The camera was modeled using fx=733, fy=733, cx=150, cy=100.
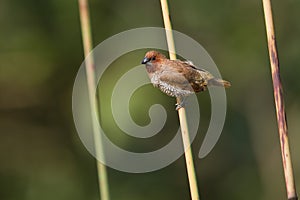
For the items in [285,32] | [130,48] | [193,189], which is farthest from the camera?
[285,32]

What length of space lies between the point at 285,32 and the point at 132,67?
1.77 meters

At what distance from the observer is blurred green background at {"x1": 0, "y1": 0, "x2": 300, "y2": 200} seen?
22.1ft

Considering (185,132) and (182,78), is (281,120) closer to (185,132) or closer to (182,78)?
(185,132)

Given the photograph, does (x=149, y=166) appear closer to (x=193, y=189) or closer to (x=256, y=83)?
(x=256, y=83)

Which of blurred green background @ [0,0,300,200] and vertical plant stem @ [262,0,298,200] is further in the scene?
blurred green background @ [0,0,300,200]

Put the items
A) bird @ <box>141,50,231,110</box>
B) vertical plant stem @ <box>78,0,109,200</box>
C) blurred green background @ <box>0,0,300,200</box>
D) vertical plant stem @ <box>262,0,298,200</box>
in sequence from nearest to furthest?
vertical plant stem @ <box>262,0,298,200</box> → vertical plant stem @ <box>78,0,109,200</box> → bird @ <box>141,50,231,110</box> → blurred green background @ <box>0,0,300,200</box>

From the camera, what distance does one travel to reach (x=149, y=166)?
21.7 ft

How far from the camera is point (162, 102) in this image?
6.46 metres

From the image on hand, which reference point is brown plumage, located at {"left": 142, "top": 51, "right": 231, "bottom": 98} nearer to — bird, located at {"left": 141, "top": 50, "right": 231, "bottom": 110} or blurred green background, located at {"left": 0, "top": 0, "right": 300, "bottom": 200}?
bird, located at {"left": 141, "top": 50, "right": 231, "bottom": 110}

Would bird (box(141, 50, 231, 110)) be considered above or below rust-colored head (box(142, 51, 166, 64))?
below

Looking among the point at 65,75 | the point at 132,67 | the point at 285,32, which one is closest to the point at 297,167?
the point at 285,32

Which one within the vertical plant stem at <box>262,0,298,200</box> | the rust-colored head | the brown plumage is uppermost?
the rust-colored head

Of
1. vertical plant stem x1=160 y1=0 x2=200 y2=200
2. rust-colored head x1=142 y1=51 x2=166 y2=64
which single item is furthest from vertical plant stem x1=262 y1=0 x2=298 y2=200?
rust-colored head x1=142 y1=51 x2=166 y2=64

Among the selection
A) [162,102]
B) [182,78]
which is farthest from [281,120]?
[162,102]
